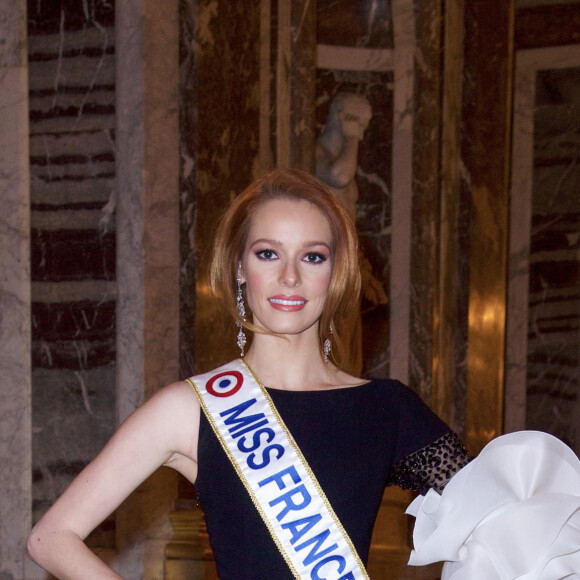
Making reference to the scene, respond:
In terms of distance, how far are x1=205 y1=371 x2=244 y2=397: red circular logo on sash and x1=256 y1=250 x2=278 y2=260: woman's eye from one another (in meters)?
0.33

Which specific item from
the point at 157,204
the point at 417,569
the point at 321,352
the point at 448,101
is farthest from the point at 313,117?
the point at 321,352

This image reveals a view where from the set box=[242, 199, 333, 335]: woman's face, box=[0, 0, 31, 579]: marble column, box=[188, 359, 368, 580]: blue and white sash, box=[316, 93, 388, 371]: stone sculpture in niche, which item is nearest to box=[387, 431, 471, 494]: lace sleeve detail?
box=[188, 359, 368, 580]: blue and white sash

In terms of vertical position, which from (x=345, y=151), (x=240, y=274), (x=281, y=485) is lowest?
(x=281, y=485)

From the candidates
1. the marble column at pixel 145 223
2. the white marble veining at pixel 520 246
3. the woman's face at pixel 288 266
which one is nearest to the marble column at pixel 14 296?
the marble column at pixel 145 223

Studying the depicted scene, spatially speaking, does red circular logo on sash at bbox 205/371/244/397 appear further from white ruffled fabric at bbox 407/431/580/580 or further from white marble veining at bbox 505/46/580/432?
white marble veining at bbox 505/46/580/432

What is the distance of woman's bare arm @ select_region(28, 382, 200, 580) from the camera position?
1.78 m

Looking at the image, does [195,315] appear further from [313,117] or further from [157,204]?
[313,117]

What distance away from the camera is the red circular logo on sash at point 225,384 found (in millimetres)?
2074

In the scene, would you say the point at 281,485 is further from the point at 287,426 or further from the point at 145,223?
the point at 145,223

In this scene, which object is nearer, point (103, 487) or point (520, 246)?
point (103, 487)

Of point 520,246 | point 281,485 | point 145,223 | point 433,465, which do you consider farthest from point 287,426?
point 520,246

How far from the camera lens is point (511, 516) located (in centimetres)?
184

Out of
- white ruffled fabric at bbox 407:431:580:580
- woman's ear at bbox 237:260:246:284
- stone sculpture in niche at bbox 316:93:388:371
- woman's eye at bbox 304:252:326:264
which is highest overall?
stone sculpture in niche at bbox 316:93:388:371

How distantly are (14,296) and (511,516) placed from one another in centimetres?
241
